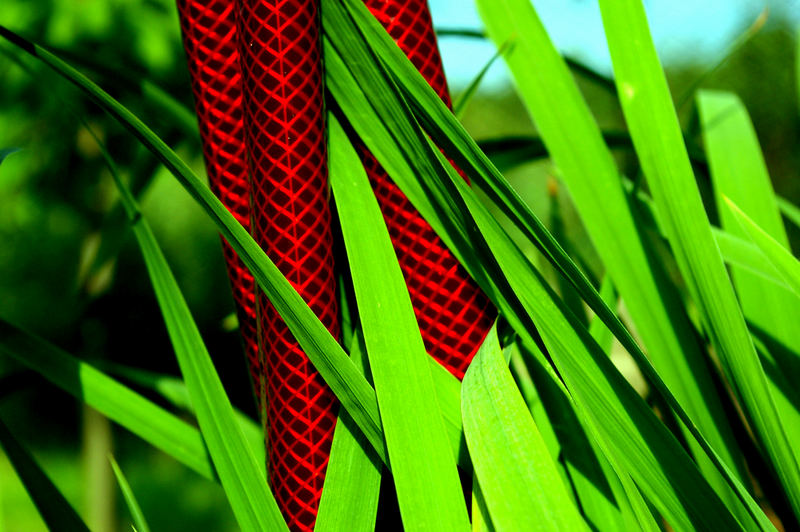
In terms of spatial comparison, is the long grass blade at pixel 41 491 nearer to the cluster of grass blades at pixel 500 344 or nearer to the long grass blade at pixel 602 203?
the cluster of grass blades at pixel 500 344

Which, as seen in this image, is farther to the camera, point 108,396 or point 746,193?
point 746,193

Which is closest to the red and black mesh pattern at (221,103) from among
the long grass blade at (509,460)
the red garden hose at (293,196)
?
the red garden hose at (293,196)

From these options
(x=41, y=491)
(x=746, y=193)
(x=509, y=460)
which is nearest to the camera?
(x=509, y=460)

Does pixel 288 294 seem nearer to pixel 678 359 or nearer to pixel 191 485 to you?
pixel 678 359

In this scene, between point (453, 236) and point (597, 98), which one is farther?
point (597, 98)

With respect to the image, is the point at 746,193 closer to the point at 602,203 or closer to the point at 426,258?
the point at 602,203

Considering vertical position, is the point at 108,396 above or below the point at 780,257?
below

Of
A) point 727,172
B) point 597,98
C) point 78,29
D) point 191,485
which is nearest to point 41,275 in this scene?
point 191,485

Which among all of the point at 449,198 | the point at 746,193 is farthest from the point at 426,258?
the point at 746,193
